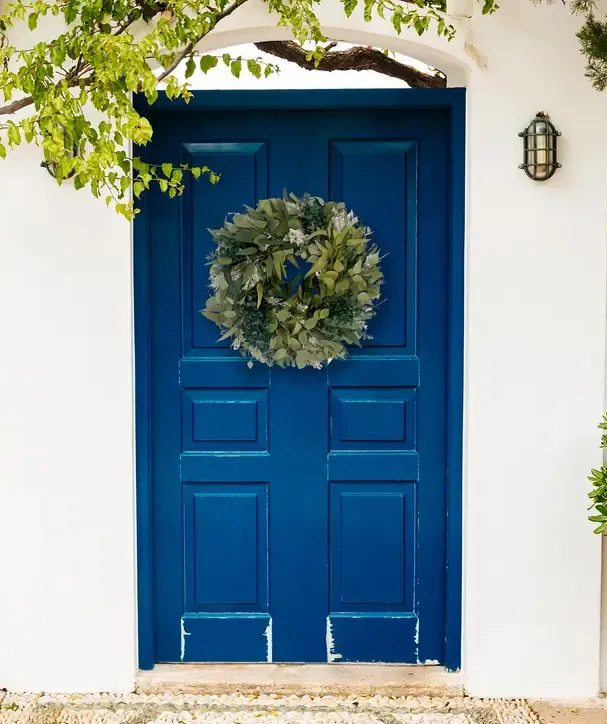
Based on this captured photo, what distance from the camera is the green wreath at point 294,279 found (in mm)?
2891

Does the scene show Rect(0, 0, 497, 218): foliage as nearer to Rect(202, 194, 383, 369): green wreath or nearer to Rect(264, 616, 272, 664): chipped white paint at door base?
Rect(202, 194, 383, 369): green wreath

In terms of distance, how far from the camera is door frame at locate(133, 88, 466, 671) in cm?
292

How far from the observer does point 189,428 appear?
122 inches

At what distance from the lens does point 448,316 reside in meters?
3.03

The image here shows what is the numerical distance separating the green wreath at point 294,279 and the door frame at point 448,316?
11.9 inches

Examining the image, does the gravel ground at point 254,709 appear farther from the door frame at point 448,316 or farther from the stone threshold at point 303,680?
the door frame at point 448,316

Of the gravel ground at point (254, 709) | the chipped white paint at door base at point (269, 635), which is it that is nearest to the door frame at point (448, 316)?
the gravel ground at point (254, 709)

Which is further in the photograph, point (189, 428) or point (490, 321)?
point (189, 428)

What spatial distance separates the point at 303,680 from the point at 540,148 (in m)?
2.24

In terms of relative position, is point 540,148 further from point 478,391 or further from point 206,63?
A: point 206,63

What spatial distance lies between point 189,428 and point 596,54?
204 cm

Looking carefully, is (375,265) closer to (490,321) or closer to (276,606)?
(490,321)

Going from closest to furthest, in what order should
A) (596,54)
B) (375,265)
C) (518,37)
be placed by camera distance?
1. (596,54)
2. (518,37)
3. (375,265)

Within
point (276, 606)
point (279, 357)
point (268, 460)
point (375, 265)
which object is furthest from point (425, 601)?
point (375, 265)
